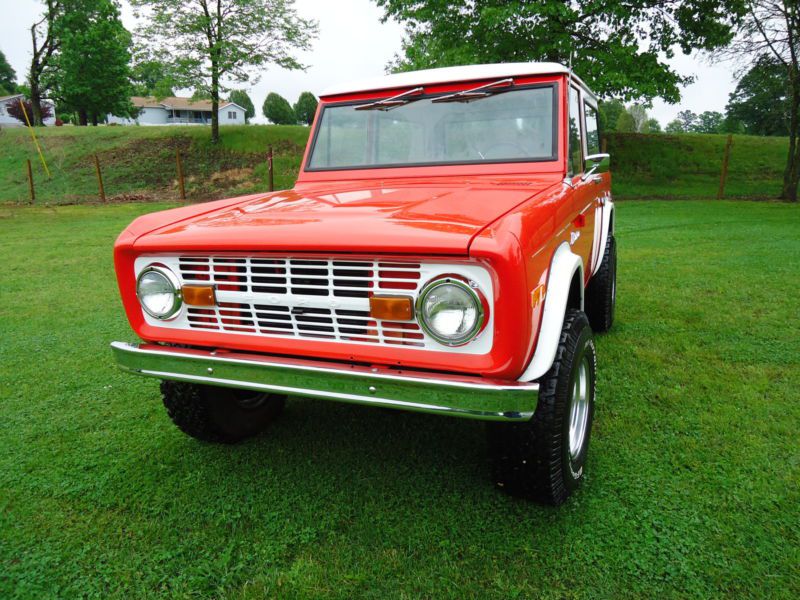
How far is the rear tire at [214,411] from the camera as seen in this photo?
2621 mm

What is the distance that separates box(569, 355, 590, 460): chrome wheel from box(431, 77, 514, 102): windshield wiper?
59.1 inches

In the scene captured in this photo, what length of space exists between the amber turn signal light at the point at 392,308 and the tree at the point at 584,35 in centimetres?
1306

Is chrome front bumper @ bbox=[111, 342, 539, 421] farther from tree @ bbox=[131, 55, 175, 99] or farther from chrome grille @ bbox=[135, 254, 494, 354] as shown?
tree @ bbox=[131, 55, 175, 99]

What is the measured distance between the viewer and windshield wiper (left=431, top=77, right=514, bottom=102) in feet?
9.70

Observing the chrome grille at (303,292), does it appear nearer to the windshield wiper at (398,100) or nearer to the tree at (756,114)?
the windshield wiper at (398,100)

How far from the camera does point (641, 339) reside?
4.21 metres

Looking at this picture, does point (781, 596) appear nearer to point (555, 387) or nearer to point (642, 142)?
point (555, 387)

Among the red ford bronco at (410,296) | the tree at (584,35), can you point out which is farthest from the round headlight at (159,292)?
the tree at (584,35)

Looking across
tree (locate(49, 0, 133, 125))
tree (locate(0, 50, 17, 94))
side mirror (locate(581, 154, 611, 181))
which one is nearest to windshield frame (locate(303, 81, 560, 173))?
side mirror (locate(581, 154, 611, 181))

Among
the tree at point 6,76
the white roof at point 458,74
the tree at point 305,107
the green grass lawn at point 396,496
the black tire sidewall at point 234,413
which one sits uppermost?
the tree at point 6,76

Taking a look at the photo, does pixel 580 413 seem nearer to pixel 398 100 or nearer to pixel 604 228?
pixel 398 100

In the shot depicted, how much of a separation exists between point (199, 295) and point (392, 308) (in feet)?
2.64

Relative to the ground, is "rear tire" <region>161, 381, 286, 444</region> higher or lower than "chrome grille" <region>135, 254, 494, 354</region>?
lower

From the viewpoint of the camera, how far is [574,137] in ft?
10.0
